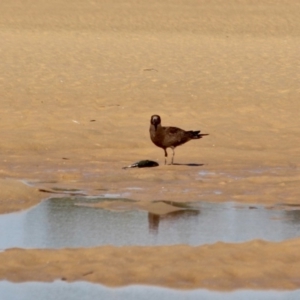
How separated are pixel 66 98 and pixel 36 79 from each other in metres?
1.91

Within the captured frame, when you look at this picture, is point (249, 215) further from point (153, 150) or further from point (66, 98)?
point (66, 98)

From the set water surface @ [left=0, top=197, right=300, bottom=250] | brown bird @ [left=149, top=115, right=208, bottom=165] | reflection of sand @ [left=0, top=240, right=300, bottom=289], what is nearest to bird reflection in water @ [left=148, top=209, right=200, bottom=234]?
water surface @ [left=0, top=197, right=300, bottom=250]

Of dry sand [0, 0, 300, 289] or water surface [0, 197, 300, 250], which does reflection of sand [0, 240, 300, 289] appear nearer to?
dry sand [0, 0, 300, 289]

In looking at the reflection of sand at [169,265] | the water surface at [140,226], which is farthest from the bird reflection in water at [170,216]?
the reflection of sand at [169,265]

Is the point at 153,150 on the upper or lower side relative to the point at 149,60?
lower

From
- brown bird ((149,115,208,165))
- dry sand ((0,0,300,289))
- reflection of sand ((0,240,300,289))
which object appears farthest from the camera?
brown bird ((149,115,208,165))

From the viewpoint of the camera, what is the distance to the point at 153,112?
632 inches

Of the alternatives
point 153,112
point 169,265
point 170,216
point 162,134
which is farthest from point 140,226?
point 153,112

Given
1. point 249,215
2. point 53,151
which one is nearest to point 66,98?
point 53,151

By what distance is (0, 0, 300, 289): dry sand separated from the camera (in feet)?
23.2

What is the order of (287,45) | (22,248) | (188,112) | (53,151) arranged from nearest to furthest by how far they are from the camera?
(22,248) < (53,151) < (188,112) < (287,45)

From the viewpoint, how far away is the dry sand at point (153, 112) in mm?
7078

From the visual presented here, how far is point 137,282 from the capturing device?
6406mm

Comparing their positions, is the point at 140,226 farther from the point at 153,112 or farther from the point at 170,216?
the point at 153,112
